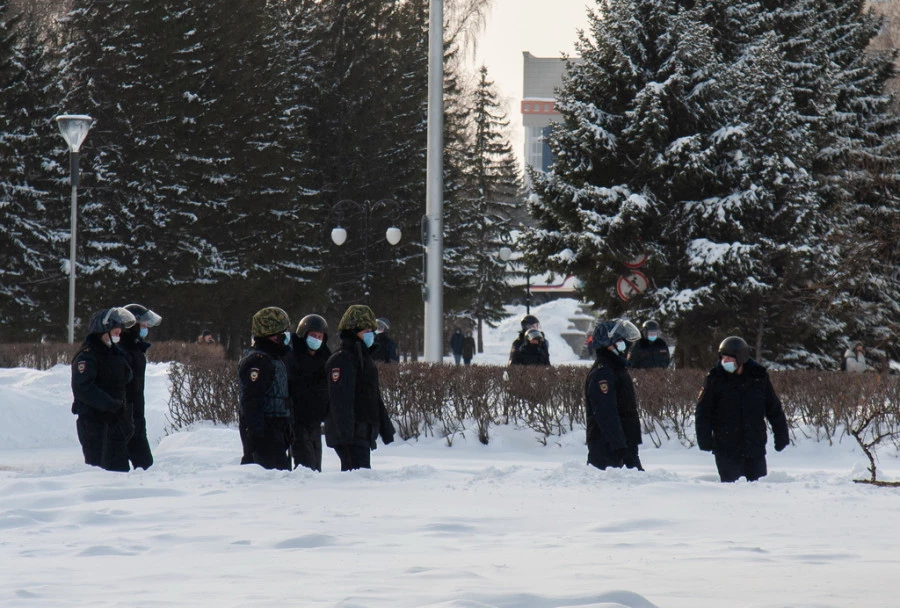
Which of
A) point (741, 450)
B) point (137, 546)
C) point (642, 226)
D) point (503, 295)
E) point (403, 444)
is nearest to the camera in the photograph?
point (137, 546)

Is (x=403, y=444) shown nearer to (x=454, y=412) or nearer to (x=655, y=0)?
(x=454, y=412)

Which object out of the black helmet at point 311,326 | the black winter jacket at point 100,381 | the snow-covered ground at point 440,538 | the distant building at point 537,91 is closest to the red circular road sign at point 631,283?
the snow-covered ground at point 440,538

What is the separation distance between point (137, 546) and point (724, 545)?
3.13 meters

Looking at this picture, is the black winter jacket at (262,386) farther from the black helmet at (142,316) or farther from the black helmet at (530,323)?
the black helmet at (530,323)

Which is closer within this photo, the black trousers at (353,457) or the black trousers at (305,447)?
the black trousers at (353,457)

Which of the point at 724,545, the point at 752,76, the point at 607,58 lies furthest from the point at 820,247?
the point at 724,545

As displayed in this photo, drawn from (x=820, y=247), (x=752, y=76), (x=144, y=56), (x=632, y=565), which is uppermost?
(x=144, y=56)

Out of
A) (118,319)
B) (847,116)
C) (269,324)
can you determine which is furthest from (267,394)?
(847,116)

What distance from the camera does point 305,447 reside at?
10375 mm

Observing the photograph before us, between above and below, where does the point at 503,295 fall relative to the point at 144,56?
below

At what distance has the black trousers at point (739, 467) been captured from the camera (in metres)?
9.84

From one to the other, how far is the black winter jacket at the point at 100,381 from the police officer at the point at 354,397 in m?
1.54

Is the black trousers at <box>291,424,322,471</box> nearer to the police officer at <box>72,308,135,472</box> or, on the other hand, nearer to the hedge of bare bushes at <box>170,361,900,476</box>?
the police officer at <box>72,308,135,472</box>

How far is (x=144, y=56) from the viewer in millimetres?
38906
